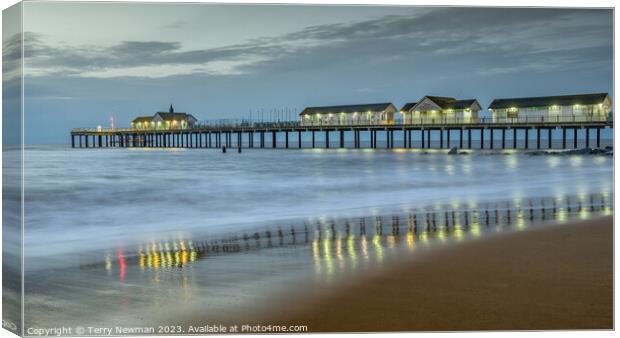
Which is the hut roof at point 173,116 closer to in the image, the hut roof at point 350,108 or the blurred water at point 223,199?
the hut roof at point 350,108

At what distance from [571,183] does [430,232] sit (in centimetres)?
744

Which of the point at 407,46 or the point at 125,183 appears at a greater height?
the point at 407,46

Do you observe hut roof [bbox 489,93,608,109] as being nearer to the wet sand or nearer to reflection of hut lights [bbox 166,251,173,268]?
the wet sand

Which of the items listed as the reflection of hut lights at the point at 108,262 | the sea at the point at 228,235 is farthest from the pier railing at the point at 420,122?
the reflection of hut lights at the point at 108,262

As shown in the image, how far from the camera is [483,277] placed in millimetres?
4953

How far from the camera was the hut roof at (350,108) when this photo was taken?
40.3 metres

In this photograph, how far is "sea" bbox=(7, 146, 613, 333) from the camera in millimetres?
4625

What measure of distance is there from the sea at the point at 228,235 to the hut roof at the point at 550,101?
18.3 meters

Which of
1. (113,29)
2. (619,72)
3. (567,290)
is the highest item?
(113,29)

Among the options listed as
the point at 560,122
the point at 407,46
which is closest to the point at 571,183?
the point at 407,46

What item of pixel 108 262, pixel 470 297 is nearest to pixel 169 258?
pixel 108 262

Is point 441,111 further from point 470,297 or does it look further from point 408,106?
point 470,297

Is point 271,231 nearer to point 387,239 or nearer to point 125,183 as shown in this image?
point 387,239

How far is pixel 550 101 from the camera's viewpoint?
104 ft
